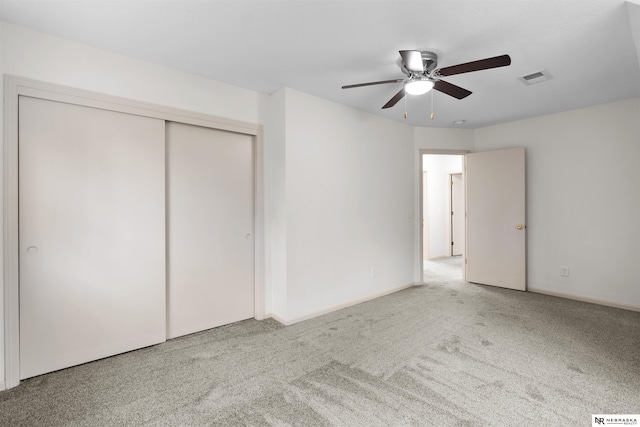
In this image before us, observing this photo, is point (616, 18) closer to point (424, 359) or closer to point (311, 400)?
point (424, 359)

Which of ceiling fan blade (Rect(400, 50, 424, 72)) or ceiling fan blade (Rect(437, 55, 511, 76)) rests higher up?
ceiling fan blade (Rect(400, 50, 424, 72))

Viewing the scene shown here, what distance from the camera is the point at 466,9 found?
6.23 ft

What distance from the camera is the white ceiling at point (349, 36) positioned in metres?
1.90

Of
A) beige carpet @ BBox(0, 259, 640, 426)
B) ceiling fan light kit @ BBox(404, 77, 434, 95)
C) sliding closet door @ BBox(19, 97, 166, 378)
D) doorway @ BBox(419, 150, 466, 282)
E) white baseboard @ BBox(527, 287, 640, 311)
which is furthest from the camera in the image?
doorway @ BBox(419, 150, 466, 282)

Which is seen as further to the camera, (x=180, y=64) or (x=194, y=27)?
(x=180, y=64)

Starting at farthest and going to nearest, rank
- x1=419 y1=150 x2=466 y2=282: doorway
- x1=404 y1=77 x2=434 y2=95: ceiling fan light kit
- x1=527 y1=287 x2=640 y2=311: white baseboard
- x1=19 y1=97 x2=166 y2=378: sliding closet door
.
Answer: x1=419 y1=150 x2=466 y2=282: doorway < x1=527 y1=287 x2=640 y2=311: white baseboard < x1=404 y1=77 x2=434 y2=95: ceiling fan light kit < x1=19 y1=97 x2=166 y2=378: sliding closet door

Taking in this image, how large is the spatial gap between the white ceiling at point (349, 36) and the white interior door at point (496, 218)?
1.49 meters

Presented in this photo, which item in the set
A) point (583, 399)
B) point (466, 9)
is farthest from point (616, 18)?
point (583, 399)

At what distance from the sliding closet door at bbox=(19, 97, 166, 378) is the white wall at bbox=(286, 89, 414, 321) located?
1304mm

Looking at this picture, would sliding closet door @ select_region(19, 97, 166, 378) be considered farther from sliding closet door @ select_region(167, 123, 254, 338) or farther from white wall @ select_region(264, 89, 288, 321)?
white wall @ select_region(264, 89, 288, 321)

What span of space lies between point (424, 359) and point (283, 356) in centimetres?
113

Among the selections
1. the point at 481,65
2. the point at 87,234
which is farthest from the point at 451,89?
the point at 87,234

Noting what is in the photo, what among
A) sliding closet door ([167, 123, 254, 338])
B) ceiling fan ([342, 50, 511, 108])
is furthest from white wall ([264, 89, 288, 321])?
ceiling fan ([342, 50, 511, 108])

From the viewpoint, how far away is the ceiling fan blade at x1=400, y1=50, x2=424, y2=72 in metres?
2.06
